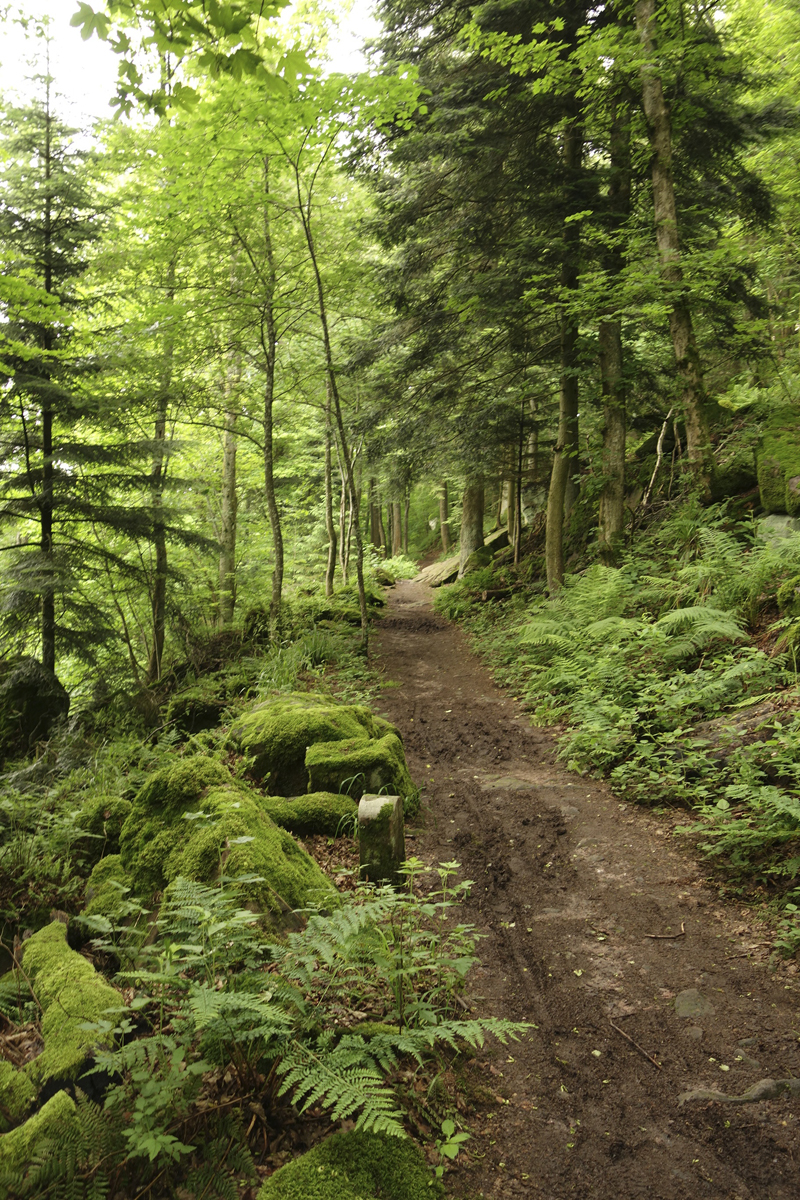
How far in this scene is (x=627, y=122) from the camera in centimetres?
1066

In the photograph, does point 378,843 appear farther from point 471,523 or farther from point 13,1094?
point 471,523

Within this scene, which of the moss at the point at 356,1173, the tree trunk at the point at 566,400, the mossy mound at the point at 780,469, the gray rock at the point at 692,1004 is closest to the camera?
the moss at the point at 356,1173

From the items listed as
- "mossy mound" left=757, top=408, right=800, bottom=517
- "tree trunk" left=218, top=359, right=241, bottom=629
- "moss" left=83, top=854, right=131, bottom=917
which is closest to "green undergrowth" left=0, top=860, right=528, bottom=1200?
"moss" left=83, top=854, right=131, bottom=917

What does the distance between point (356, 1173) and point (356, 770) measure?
3568 millimetres

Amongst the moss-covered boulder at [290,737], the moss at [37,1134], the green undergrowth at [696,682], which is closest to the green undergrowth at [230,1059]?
the moss at [37,1134]

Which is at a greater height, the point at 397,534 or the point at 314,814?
the point at 397,534

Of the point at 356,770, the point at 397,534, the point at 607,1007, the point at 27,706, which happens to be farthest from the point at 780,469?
the point at 397,534

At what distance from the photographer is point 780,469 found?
26.9ft

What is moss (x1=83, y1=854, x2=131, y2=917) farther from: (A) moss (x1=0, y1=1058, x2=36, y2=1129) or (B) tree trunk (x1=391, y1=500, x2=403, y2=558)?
(B) tree trunk (x1=391, y1=500, x2=403, y2=558)

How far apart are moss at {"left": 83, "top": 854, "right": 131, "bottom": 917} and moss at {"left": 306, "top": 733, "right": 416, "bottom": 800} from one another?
74.9 inches

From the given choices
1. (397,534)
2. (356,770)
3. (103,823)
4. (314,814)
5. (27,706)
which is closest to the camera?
(103,823)

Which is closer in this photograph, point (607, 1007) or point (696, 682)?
point (607, 1007)

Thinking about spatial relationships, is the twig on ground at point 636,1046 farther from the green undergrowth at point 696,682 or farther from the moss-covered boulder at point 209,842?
the moss-covered boulder at point 209,842

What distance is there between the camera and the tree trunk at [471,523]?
1972 cm
